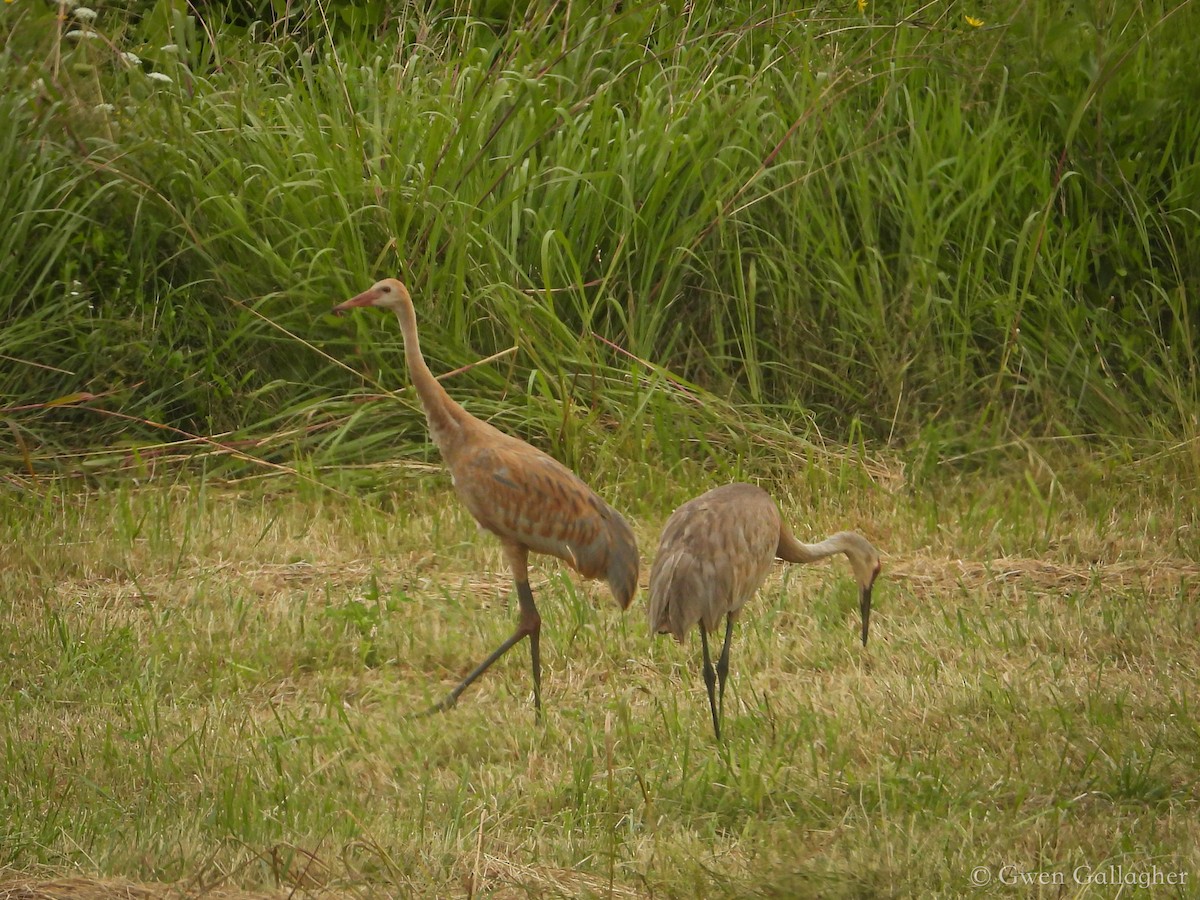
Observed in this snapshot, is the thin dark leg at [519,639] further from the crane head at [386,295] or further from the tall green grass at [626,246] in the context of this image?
the tall green grass at [626,246]

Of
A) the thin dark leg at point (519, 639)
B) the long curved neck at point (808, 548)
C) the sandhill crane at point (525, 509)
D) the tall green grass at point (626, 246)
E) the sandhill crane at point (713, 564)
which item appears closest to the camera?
the sandhill crane at point (713, 564)

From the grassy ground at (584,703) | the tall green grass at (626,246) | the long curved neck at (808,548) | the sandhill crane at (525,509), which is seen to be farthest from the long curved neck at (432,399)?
the tall green grass at (626,246)

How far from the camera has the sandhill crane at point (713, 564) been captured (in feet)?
15.6

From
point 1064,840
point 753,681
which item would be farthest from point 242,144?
point 1064,840

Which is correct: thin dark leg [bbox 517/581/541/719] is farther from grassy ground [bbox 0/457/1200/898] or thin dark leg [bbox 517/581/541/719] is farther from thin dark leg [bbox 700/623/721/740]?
thin dark leg [bbox 700/623/721/740]

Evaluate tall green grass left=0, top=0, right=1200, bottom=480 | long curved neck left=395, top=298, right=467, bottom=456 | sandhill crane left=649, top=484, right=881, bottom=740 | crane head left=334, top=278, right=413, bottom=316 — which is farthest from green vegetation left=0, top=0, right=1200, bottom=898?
crane head left=334, top=278, right=413, bottom=316

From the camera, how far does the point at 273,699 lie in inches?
204

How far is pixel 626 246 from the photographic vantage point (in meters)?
7.58

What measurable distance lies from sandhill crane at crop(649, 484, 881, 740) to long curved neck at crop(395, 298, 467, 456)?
2.77 feet

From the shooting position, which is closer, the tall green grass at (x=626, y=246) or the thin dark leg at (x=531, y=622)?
the thin dark leg at (x=531, y=622)

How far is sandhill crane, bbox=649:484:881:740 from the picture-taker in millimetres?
4758

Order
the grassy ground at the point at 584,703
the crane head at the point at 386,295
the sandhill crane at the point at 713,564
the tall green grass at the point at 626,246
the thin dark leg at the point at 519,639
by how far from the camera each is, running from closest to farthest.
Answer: the grassy ground at the point at 584,703, the sandhill crane at the point at 713,564, the thin dark leg at the point at 519,639, the crane head at the point at 386,295, the tall green grass at the point at 626,246

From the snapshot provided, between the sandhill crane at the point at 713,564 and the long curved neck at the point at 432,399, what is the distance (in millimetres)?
845

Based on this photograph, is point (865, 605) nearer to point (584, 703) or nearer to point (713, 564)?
point (713, 564)
